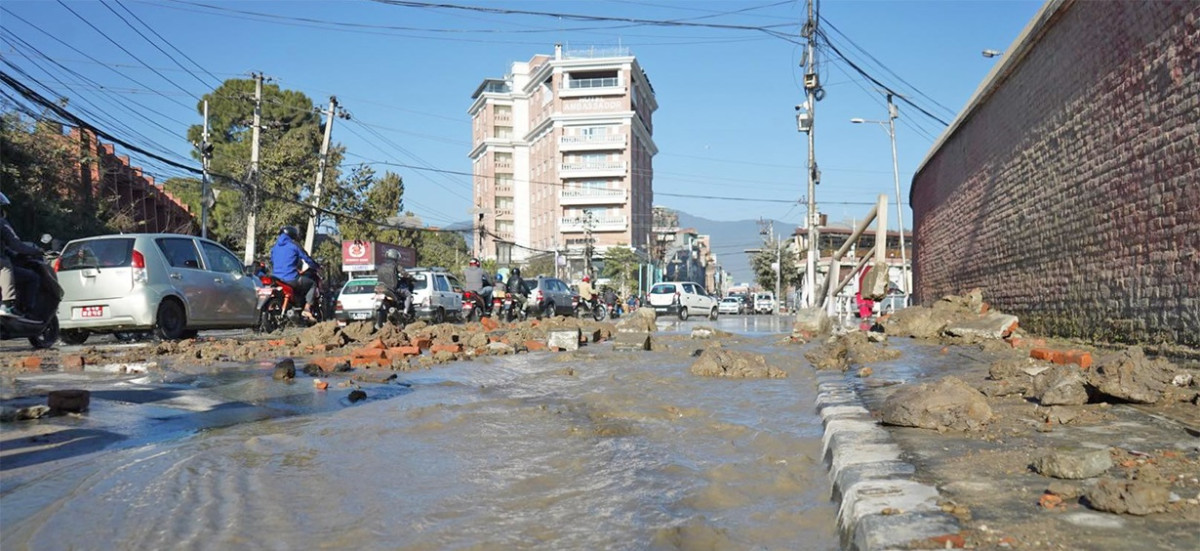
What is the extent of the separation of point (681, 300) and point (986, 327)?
2399 cm

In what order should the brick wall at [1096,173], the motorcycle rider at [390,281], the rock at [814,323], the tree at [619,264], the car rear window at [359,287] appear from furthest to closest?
the tree at [619,264] → the car rear window at [359,287] → the rock at [814,323] → the motorcycle rider at [390,281] → the brick wall at [1096,173]

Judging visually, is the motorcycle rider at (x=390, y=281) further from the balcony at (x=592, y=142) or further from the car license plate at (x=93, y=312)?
the balcony at (x=592, y=142)

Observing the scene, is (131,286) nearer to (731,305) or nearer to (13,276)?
(13,276)

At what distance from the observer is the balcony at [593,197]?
78.6 meters

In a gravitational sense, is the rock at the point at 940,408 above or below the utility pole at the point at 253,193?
below

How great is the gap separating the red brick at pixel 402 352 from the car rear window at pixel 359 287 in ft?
33.1

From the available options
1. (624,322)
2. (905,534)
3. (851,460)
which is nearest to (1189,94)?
(851,460)

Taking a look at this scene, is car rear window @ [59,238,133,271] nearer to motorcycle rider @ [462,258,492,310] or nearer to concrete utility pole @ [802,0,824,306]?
motorcycle rider @ [462,258,492,310]

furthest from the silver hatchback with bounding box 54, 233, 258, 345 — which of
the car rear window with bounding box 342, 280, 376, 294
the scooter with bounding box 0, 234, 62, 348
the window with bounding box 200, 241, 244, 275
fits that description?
the car rear window with bounding box 342, 280, 376, 294

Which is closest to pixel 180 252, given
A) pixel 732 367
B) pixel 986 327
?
pixel 732 367

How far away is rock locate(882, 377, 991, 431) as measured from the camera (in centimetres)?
479

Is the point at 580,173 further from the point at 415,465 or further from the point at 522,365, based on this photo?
Answer: the point at 415,465

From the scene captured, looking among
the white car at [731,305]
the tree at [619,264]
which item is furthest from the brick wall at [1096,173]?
the tree at [619,264]

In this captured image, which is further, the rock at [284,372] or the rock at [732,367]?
the rock at [732,367]
